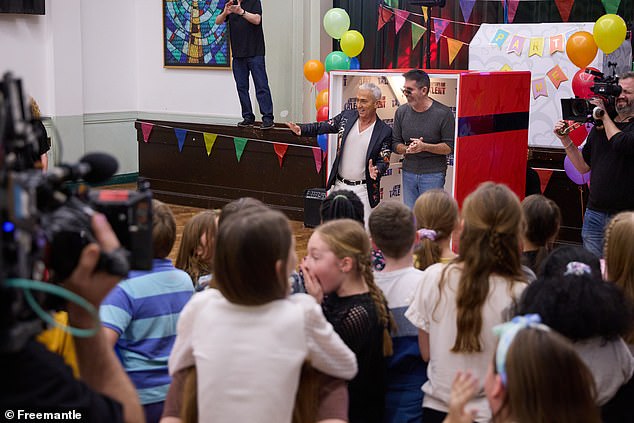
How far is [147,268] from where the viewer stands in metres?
1.44

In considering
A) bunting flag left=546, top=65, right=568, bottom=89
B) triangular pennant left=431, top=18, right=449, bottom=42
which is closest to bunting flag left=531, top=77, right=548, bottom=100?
bunting flag left=546, top=65, right=568, bottom=89

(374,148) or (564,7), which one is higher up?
(564,7)

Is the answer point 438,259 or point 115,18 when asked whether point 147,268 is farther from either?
point 115,18

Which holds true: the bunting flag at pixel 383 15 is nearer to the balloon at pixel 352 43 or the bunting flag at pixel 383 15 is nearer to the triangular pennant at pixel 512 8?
the balloon at pixel 352 43

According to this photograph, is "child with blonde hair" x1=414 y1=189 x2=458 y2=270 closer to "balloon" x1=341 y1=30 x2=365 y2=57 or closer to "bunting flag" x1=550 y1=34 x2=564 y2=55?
"bunting flag" x1=550 y1=34 x2=564 y2=55

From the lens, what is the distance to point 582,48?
638cm

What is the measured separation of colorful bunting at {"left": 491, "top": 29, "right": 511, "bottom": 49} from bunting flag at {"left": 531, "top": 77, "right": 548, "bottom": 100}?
0.50 meters

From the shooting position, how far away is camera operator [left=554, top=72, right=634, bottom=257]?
4430 millimetres

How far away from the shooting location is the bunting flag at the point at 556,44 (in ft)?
23.0

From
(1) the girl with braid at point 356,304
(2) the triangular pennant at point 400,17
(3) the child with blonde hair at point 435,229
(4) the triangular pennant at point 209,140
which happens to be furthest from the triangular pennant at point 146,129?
(1) the girl with braid at point 356,304

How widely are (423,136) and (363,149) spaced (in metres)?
0.41

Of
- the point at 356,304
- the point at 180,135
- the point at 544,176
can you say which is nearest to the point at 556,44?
the point at 544,176

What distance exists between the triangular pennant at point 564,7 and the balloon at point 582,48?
4.11 ft

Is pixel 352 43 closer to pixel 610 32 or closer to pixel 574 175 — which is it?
pixel 610 32
